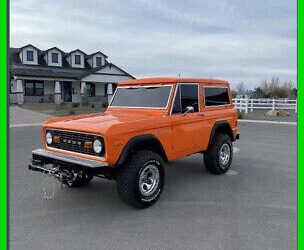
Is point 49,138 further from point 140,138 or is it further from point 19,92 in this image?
point 19,92

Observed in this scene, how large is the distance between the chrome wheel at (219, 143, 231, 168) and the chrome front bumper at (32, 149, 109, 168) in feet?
10.6

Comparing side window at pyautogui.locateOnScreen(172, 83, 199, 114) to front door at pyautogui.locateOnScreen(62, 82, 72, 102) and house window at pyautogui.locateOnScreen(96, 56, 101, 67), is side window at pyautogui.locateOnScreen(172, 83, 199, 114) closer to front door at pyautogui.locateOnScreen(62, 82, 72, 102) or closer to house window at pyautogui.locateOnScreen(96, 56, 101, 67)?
front door at pyautogui.locateOnScreen(62, 82, 72, 102)

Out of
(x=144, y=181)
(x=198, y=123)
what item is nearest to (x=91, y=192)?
(x=144, y=181)

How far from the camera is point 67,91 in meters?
32.2

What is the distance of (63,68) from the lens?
3225 cm

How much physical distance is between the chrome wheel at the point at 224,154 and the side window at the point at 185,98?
4.28ft

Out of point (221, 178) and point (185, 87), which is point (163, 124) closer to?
point (185, 87)

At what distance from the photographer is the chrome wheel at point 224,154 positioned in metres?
6.38

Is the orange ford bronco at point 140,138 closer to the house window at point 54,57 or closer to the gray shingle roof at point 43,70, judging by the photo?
the gray shingle roof at point 43,70

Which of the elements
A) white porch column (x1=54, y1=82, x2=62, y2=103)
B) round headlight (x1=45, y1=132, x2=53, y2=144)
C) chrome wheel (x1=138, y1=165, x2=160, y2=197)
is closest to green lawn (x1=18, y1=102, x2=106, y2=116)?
white porch column (x1=54, y1=82, x2=62, y2=103)

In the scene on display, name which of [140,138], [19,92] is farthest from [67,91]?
[140,138]

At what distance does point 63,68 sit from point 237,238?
104 ft

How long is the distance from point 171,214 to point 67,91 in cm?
3017

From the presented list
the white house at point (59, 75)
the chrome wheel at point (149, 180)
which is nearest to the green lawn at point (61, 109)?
the white house at point (59, 75)
